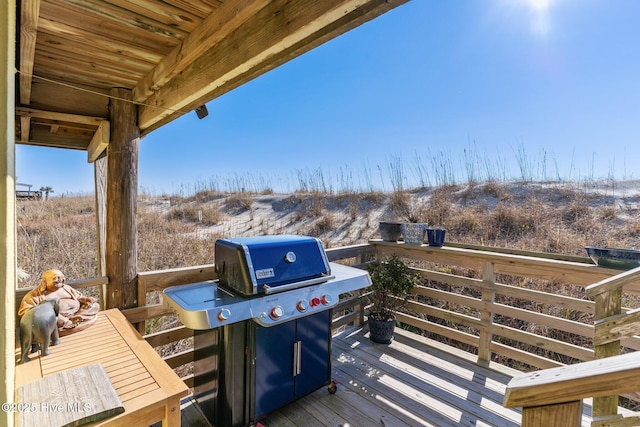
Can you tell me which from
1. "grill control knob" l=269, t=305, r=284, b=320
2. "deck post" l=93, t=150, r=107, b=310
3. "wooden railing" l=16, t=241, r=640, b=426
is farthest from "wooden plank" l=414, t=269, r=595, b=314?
"deck post" l=93, t=150, r=107, b=310

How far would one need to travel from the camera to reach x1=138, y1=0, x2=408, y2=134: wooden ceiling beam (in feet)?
3.06

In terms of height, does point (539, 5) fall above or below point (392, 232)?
above

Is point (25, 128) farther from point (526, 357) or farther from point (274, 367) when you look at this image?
point (526, 357)

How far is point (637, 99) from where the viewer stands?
3928 millimetres

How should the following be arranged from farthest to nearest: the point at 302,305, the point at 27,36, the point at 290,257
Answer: the point at 290,257, the point at 302,305, the point at 27,36

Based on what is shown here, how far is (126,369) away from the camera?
1.29 m

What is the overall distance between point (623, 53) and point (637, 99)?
68 centimetres

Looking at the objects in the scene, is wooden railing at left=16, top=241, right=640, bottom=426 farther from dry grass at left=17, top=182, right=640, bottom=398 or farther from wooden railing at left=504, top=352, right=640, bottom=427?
dry grass at left=17, top=182, right=640, bottom=398

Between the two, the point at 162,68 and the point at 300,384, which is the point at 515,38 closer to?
the point at 162,68

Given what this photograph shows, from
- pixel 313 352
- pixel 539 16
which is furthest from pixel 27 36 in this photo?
pixel 539 16

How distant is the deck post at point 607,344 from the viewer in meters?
1.45

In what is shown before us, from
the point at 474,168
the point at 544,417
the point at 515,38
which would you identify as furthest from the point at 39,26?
the point at 474,168

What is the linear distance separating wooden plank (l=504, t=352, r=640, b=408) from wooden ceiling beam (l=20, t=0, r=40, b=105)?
1.98m

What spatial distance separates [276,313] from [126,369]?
0.71m
